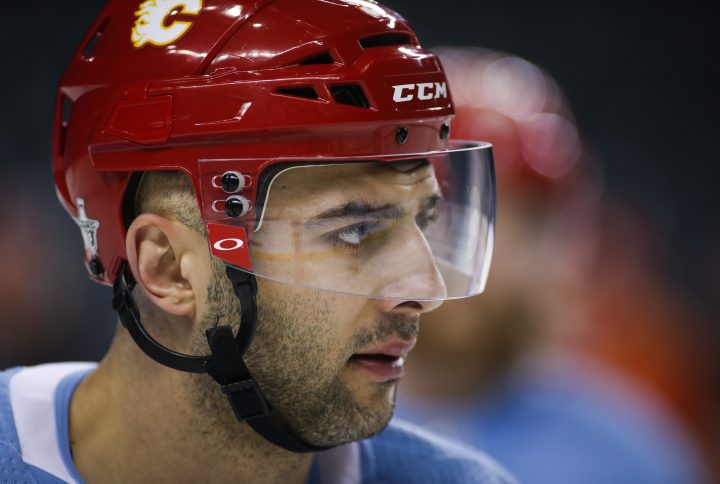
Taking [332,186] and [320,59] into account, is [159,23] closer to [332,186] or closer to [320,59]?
[320,59]

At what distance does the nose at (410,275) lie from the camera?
5.19 ft

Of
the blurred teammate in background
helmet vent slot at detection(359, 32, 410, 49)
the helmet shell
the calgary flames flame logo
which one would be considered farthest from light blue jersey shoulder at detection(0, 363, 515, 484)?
the blurred teammate in background

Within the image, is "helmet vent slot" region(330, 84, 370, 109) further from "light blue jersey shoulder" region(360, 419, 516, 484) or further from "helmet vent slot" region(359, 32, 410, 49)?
"light blue jersey shoulder" region(360, 419, 516, 484)

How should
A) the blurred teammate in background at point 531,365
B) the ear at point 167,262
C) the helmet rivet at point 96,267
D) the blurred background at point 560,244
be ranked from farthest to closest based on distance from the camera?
the blurred background at point 560,244 → the blurred teammate in background at point 531,365 → the helmet rivet at point 96,267 → the ear at point 167,262

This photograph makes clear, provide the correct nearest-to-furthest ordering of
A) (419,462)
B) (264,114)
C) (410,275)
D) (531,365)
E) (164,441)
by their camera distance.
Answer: (264,114) < (410,275) < (164,441) < (419,462) < (531,365)

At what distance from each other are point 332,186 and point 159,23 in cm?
39

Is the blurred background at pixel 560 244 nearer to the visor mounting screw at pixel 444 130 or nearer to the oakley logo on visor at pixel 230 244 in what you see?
the visor mounting screw at pixel 444 130

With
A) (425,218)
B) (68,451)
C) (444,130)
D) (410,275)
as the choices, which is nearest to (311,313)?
(410,275)

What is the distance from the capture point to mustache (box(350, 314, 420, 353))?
5.34ft

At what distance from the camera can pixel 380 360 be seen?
167cm

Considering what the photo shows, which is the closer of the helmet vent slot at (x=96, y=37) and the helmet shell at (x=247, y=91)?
the helmet shell at (x=247, y=91)

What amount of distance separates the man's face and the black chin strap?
0.03m

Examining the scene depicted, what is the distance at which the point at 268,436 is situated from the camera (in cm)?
165

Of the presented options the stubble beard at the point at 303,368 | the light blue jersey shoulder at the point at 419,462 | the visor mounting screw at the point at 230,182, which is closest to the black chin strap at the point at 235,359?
the stubble beard at the point at 303,368
